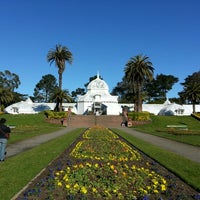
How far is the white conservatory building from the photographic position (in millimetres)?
63500

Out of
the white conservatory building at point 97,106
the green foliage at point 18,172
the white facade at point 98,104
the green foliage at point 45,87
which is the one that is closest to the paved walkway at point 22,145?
the green foliage at point 18,172

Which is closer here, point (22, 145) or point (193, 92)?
point (22, 145)

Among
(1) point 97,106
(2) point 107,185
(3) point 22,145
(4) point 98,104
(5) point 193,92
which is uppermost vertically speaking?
(5) point 193,92

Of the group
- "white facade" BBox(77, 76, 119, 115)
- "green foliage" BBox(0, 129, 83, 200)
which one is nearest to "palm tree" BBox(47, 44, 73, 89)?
"white facade" BBox(77, 76, 119, 115)

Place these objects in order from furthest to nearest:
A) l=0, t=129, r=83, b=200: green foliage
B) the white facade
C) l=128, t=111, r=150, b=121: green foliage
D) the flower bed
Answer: the white facade, l=128, t=111, r=150, b=121: green foliage, l=0, t=129, r=83, b=200: green foliage, the flower bed

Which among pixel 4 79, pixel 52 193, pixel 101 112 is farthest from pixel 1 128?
pixel 4 79

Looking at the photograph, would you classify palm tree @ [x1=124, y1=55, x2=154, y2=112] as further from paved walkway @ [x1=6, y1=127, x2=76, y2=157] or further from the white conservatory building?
paved walkway @ [x1=6, y1=127, x2=76, y2=157]

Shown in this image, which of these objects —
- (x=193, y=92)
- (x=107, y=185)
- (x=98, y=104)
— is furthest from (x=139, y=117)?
(x=107, y=185)

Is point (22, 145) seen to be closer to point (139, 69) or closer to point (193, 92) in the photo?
point (139, 69)

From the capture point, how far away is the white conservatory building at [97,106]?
63.5m

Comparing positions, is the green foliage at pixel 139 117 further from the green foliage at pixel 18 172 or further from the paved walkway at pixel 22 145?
the green foliage at pixel 18 172

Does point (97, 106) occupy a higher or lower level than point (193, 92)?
lower

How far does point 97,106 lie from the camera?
63.6 meters

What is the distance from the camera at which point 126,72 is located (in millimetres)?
53562
